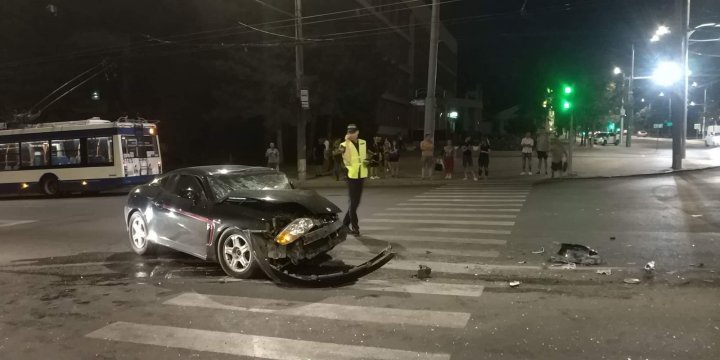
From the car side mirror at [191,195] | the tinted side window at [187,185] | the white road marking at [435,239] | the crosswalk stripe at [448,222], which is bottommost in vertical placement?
the white road marking at [435,239]

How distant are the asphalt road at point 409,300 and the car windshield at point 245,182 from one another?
116 centimetres

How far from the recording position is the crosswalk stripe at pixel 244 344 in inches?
186

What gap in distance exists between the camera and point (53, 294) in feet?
Answer: 23.2

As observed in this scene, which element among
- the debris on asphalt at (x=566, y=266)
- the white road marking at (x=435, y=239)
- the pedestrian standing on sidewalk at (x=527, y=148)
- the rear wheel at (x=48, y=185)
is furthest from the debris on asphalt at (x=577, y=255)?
the rear wheel at (x=48, y=185)

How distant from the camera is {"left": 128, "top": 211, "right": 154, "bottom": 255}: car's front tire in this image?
9172 mm

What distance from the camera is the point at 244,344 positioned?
16.6 ft

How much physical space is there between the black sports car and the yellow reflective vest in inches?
54.3

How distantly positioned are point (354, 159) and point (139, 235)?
3705 millimetres

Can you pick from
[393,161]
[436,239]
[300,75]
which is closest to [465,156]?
[393,161]

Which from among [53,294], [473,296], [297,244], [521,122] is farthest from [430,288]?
[521,122]

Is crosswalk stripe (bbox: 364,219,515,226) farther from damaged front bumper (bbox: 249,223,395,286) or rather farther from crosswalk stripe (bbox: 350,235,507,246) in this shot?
damaged front bumper (bbox: 249,223,395,286)

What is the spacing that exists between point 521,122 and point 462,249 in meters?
70.5

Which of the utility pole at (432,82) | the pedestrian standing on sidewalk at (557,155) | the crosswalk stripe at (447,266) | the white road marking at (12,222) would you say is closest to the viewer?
the crosswalk stripe at (447,266)

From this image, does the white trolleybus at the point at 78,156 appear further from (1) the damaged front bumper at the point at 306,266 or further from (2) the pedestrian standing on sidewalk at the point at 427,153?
(1) the damaged front bumper at the point at 306,266
